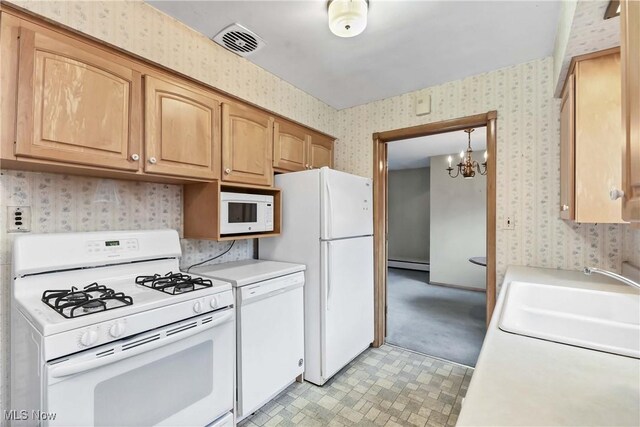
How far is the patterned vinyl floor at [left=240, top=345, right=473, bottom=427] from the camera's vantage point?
1.82 m

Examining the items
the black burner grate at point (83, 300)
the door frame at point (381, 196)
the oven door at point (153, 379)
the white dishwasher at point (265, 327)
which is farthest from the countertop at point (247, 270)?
the door frame at point (381, 196)

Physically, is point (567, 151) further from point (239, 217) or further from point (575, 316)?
point (239, 217)

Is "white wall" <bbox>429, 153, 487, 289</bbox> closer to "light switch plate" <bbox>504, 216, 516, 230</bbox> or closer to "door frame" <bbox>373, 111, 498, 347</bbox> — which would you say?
"door frame" <bbox>373, 111, 498, 347</bbox>

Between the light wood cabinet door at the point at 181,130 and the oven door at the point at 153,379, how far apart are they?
858 mm

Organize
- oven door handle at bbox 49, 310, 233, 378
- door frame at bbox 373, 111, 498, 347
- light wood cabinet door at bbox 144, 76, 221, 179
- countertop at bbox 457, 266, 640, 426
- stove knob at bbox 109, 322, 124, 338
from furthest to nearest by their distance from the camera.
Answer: door frame at bbox 373, 111, 498, 347 < light wood cabinet door at bbox 144, 76, 221, 179 < stove knob at bbox 109, 322, 124, 338 < oven door handle at bbox 49, 310, 233, 378 < countertop at bbox 457, 266, 640, 426

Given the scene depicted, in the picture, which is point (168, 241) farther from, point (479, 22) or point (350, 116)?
point (479, 22)

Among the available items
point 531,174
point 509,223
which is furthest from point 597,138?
point 509,223

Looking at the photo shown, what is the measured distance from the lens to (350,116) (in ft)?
10.1

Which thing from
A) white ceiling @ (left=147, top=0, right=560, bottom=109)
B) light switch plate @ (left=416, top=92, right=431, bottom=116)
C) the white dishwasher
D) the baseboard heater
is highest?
white ceiling @ (left=147, top=0, right=560, bottom=109)

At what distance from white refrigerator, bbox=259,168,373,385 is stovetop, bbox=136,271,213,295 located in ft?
2.68

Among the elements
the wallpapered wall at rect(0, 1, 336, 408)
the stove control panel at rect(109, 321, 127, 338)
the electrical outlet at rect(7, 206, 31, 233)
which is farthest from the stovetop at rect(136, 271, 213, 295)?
the electrical outlet at rect(7, 206, 31, 233)

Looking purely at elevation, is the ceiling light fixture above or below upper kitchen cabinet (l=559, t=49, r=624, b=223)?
above

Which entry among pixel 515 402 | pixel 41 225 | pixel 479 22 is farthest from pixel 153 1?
pixel 515 402

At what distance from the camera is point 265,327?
1.87 meters
